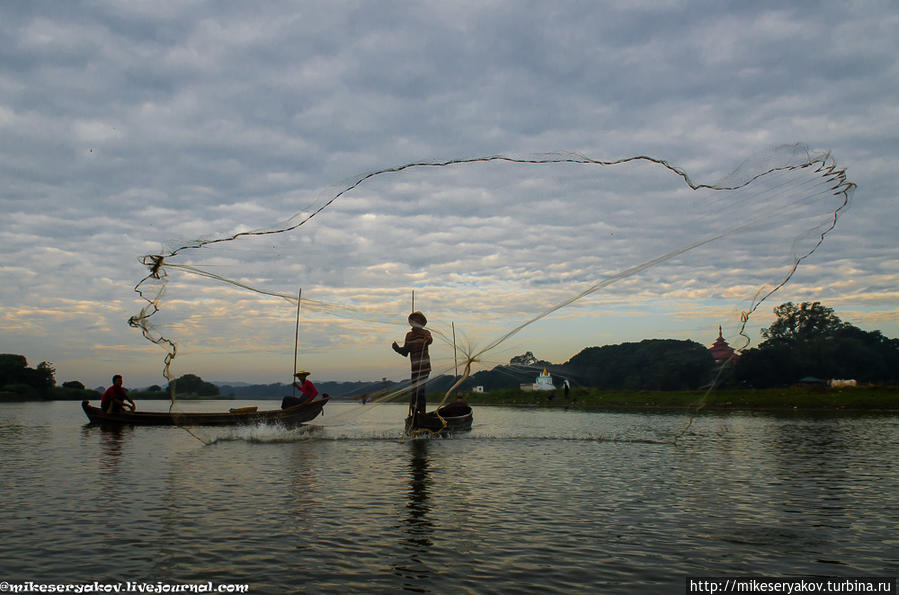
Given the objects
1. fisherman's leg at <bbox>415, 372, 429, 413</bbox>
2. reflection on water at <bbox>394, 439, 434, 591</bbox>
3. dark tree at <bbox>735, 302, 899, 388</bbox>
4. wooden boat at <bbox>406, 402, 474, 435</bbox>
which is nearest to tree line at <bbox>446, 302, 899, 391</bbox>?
dark tree at <bbox>735, 302, 899, 388</bbox>

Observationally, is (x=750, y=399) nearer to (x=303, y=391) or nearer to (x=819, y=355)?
(x=819, y=355)

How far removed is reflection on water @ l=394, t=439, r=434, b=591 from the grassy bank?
37297 millimetres

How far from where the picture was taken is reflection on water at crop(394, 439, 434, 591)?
923 cm

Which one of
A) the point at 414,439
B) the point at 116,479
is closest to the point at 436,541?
the point at 116,479

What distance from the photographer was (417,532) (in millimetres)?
11836

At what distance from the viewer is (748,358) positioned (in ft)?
296

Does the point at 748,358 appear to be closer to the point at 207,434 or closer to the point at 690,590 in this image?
the point at 207,434

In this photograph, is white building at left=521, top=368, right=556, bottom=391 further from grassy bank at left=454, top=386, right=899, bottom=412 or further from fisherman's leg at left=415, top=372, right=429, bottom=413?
fisherman's leg at left=415, top=372, right=429, bottom=413

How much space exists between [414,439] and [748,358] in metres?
74.7

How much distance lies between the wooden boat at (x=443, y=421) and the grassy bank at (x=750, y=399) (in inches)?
909

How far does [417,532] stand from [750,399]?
69.1 metres

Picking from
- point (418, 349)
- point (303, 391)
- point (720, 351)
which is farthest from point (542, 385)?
point (720, 351)

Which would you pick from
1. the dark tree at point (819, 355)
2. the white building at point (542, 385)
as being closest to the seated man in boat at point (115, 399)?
the dark tree at point (819, 355)

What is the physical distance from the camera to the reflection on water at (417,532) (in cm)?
923
